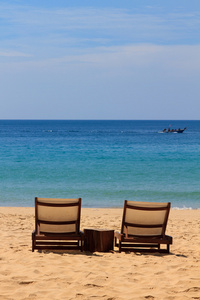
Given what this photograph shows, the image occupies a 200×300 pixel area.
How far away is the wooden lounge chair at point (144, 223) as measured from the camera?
272 inches

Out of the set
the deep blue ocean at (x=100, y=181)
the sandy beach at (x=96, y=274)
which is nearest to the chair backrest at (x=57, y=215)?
the sandy beach at (x=96, y=274)

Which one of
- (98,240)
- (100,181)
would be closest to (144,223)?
(98,240)

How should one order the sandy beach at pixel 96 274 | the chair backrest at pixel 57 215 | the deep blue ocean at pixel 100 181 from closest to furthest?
the sandy beach at pixel 96 274, the chair backrest at pixel 57 215, the deep blue ocean at pixel 100 181

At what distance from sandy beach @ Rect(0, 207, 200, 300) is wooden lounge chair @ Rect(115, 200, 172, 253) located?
28 cm

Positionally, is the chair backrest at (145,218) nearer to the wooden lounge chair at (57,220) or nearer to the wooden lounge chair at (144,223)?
the wooden lounge chair at (144,223)

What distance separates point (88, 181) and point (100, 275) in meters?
16.9

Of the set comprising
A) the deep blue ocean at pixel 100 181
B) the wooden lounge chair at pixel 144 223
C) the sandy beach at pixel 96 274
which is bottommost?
→ the deep blue ocean at pixel 100 181

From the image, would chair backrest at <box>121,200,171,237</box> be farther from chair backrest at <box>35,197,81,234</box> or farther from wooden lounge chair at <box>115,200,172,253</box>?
chair backrest at <box>35,197,81,234</box>

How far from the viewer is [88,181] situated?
22.6m

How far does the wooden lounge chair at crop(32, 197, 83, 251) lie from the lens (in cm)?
686

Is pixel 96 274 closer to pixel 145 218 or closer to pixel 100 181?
pixel 145 218

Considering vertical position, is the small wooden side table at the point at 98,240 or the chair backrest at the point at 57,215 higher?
the chair backrest at the point at 57,215

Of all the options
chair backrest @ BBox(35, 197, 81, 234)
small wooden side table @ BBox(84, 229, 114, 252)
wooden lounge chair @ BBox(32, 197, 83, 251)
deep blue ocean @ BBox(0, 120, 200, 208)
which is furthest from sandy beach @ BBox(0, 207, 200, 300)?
deep blue ocean @ BBox(0, 120, 200, 208)

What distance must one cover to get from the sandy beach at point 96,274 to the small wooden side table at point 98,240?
0.40 feet
